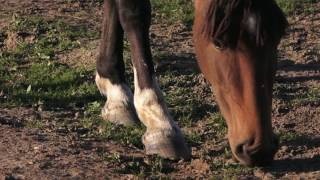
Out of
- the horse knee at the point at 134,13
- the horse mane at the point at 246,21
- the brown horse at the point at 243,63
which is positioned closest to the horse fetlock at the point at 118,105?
the horse knee at the point at 134,13

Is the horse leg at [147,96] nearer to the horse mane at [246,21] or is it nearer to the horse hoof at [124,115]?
the horse hoof at [124,115]

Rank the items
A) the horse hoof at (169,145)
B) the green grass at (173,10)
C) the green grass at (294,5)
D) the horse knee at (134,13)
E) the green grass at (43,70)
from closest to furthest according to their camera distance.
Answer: the horse hoof at (169,145) → the horse knee at (134,13) → the green grass at (43,70) → the green grass at (173,10) → the green grass at (294,5)

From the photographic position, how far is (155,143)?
4398 millimetres

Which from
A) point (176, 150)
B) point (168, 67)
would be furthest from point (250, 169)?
point (168, 67)

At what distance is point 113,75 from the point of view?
5207mm

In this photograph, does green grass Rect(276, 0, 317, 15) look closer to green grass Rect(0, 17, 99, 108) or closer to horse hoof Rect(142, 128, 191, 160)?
green grass Rect(0, 17, 99, 108)

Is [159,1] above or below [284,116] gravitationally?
above

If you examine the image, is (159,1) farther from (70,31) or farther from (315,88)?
(315,88)

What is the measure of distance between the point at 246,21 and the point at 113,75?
175 centimetres

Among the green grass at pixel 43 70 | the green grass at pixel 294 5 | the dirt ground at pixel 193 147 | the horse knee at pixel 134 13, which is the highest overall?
the green grass at pixel 294 5

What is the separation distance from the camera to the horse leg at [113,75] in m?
5.07

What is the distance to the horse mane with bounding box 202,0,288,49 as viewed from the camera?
3.60m

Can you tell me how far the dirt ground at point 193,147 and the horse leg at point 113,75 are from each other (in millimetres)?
271

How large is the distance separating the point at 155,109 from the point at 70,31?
2.81 m
